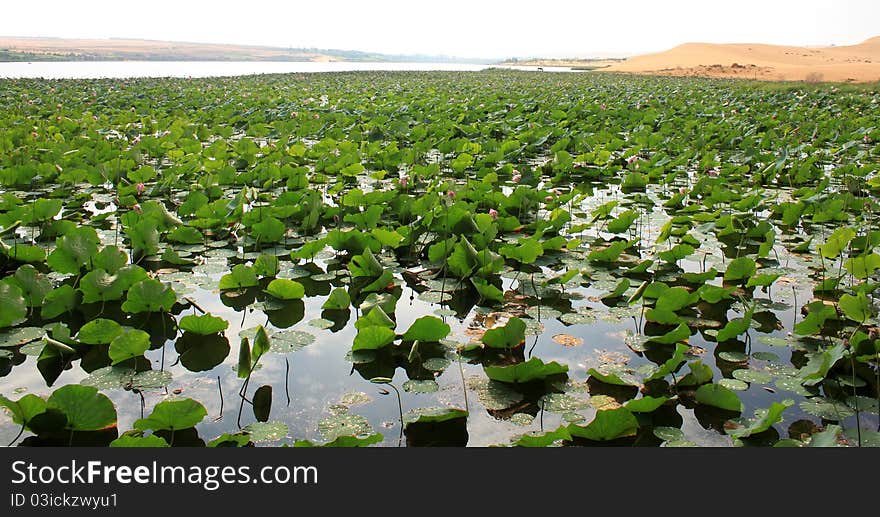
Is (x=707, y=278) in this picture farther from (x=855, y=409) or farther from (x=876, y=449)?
(x=876, y=449)

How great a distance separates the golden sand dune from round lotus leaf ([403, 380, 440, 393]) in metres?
23.8

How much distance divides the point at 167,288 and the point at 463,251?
3.97ft

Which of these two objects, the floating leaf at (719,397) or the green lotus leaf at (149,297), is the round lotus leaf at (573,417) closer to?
the floating leaf at (719,397)

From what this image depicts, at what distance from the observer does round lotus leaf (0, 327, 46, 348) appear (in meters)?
2.24

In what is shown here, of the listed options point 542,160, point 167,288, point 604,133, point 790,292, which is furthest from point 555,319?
point 604,133

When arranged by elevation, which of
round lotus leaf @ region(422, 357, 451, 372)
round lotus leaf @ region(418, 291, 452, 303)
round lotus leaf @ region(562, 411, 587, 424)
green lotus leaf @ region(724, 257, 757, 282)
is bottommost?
round lotus leaf @ region(562, 411, 587, 424)

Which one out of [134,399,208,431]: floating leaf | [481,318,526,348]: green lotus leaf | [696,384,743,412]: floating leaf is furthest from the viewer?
[481,318,526,348]: green lotus leaf

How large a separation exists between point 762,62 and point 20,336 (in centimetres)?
4147

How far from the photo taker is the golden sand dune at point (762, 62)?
80.3 feet

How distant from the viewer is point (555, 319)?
8.52ft

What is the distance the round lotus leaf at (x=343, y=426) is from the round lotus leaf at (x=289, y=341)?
0.49m

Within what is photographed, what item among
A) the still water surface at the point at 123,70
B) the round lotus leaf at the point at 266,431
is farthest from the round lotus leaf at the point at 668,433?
the still water surface at the point at 123,70

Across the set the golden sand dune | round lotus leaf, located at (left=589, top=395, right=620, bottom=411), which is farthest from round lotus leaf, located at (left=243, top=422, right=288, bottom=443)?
the golden sand dune

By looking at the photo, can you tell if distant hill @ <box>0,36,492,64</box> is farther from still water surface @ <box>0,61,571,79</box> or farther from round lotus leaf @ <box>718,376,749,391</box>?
round lotus leaf @ <box>718,376,749,391</box>
